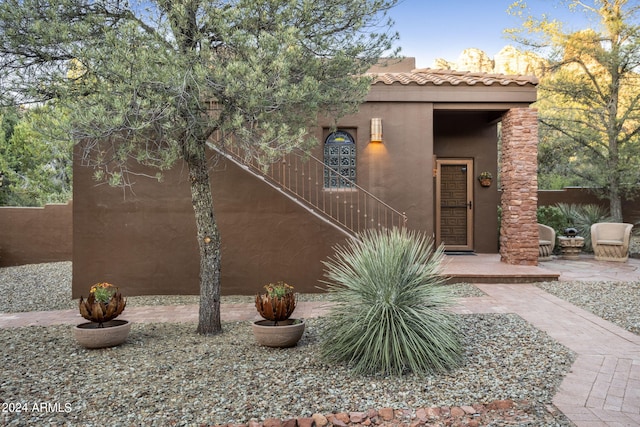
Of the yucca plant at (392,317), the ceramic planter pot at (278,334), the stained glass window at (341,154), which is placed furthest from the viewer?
the stained glass window at (341,154)

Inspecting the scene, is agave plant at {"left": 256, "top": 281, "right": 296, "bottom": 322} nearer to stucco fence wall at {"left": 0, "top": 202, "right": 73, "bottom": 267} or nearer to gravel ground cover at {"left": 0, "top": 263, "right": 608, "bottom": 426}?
gravel ground cover at {"left": 0, "top": 263, "right": 608, "bottom": 426}

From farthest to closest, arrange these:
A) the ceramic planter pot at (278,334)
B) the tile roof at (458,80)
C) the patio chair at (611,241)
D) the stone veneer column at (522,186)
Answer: the patio chair at (611,241), the stone veneer column at (522,186), the tile roof at (458,80), the ceramic planter pot at (278,334)

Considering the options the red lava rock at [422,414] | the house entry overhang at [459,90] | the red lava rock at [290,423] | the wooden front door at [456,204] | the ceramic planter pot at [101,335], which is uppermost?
the house entry overhang at [459,90]

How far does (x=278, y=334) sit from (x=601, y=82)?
11973 mm

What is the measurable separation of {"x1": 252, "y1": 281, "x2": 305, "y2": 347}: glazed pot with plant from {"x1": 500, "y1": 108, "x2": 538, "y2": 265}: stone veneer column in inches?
213

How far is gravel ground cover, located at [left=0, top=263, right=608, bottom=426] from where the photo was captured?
10.7 feet

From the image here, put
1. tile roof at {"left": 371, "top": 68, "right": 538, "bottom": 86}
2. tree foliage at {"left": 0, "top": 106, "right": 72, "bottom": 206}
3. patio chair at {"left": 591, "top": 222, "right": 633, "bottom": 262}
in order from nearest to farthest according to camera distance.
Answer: tile roof at {"left": 371, "top": 68, "right": 538, "bottom": 86}
patio chair at {"left": 591, "top": 222, "right": 633, "bottom": 262}
tree foliage at {"left": 0, "top": 106, "right": 72, "bottom": 206}

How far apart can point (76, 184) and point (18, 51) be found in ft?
10.2

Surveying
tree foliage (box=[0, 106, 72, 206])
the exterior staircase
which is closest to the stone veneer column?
the exterior staircase

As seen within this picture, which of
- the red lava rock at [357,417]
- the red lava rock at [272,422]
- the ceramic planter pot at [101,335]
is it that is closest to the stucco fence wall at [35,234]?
the ceramic planter pot at [101,335]

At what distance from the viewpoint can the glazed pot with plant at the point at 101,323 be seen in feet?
15.3

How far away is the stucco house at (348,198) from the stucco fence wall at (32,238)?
17.1 ft

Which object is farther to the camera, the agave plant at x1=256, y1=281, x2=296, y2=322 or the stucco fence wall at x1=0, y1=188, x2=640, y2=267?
the stucco fence wall at x1=0, y1=188, x2=640, y2=267

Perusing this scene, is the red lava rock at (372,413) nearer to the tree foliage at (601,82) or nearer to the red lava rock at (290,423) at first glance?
the red lava rock at (290,423)
